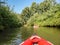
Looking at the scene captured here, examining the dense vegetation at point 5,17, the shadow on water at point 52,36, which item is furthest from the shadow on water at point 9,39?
the dense vegetation at point 5,17

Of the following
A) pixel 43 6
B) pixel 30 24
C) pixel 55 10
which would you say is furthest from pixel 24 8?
pixel 55 10

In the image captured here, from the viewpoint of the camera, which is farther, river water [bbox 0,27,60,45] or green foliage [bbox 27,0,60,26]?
green foliage [bbox 27,0,60,26]

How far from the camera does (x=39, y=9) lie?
106688 mm

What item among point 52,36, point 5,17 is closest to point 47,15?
point 5,17

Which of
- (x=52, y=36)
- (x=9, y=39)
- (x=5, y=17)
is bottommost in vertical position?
(x=52, y=36)

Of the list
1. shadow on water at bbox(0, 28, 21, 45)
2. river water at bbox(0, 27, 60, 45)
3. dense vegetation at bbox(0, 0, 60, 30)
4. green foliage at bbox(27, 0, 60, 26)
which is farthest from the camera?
green foliage at bbox(27, 0, 60, 26)

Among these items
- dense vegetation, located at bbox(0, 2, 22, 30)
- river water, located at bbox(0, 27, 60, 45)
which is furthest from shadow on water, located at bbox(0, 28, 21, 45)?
dense vegetation, located at bbox(0, 2, 22, 30)

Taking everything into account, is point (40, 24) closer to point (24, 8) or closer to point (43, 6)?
point (43, 6)

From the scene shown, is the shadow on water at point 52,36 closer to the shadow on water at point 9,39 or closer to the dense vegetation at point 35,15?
the shadow on water at point 9,39

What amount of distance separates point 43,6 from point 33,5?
9.93 meters

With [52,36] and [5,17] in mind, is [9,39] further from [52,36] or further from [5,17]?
[5,17]

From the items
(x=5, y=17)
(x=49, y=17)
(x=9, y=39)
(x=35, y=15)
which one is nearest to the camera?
(x=9, y=39)

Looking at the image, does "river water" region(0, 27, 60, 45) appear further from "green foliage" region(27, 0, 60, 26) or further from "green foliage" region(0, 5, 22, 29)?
"green foliage" region(27, 0, 60, 26)

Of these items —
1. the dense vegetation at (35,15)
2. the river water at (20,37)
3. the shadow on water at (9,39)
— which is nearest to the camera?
the shadow on water at (9,39)
